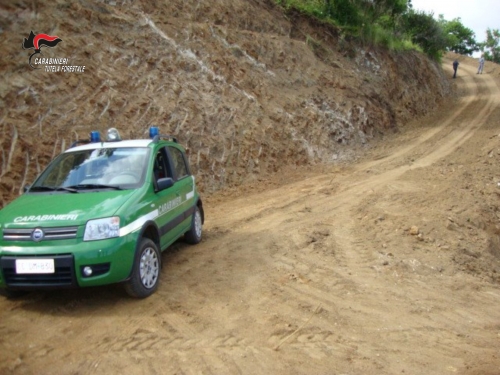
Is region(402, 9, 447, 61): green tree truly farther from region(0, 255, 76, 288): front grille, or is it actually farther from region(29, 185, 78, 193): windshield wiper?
region(0, 255, 76, 288): front grille

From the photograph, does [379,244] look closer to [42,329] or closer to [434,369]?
[434,369]

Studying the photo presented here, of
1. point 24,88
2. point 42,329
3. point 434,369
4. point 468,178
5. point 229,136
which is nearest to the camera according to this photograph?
point 434,369

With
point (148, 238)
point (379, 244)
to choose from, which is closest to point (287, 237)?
point (379, 244)

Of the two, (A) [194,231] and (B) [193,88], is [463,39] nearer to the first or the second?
(B) [193,88]

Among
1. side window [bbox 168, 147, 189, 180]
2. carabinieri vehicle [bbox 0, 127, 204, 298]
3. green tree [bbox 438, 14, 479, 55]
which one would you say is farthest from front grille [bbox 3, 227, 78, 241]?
green tree [bbox 438, 14, 479, 55]

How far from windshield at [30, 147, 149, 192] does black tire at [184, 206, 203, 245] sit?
1.59m

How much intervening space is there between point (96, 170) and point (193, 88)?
279 inches

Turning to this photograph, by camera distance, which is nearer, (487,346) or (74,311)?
(487,346)

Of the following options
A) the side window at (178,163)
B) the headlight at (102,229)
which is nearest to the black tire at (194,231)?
the side window at (178,163)

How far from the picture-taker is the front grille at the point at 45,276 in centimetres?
432

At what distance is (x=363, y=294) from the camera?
17.4 feet

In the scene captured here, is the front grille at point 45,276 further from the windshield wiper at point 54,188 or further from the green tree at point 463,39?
the green tree at point 463,39

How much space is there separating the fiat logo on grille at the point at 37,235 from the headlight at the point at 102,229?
43 cm

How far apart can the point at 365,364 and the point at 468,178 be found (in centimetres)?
786
